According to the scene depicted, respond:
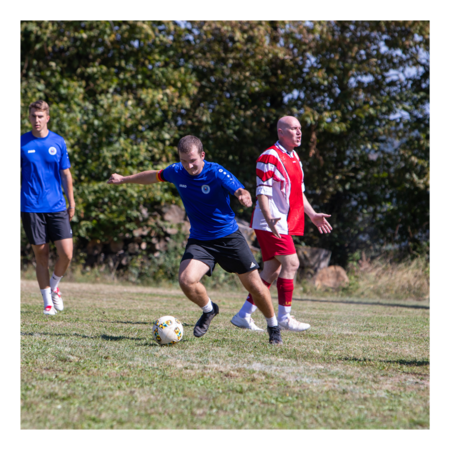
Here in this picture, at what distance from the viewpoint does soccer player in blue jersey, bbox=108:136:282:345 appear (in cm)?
482

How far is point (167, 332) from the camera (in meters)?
4.69

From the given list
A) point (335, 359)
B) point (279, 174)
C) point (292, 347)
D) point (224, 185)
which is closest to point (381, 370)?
point (335, 359)

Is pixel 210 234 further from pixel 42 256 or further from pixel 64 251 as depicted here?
pixel 42 256

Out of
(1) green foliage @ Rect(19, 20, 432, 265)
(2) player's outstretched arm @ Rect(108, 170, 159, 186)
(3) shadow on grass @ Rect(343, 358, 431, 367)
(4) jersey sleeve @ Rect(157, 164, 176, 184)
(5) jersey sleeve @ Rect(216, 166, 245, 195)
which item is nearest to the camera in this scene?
(3) shadow on grass @ Rect(343, 358, 431, 367)

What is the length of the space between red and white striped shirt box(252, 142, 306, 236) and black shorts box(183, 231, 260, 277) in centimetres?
Answer: 66

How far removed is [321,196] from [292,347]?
11487mm

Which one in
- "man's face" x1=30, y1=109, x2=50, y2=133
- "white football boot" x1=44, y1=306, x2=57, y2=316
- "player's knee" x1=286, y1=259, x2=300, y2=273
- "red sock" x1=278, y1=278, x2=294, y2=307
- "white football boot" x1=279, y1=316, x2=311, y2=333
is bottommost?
"white football boot" x1=279, y1=316, x2=311, y2=333

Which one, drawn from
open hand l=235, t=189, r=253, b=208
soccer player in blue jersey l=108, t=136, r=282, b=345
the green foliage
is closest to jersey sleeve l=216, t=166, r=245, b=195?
soccer player in blue jersey l=108, t=136, r=282, b=345

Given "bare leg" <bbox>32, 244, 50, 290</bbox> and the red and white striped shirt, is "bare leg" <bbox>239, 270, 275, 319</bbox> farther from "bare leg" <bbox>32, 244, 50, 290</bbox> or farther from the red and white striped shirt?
"bare leg" <bbox>32, 244, 50, 290</bbox>

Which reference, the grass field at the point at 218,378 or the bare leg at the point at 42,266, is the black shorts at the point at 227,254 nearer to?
the grass field at the point at 218,378

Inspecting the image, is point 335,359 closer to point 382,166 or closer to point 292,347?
point 292,347

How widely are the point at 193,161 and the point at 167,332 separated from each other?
1490mm

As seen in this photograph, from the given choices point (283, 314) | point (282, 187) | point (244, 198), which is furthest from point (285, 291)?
point (244, 198)

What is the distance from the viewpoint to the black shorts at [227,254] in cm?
490
